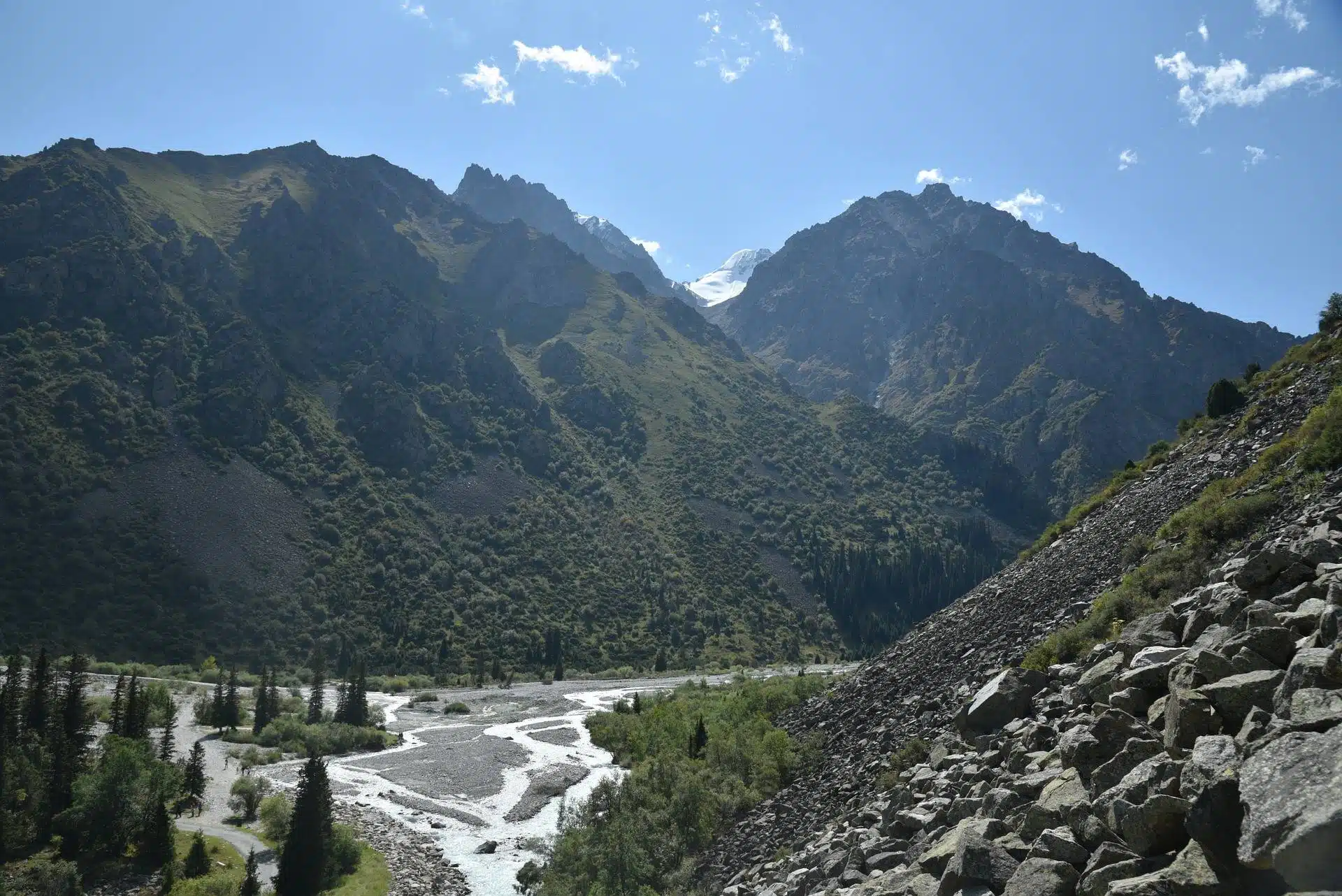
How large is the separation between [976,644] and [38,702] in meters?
64.4

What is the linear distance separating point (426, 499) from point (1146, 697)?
7053 inches

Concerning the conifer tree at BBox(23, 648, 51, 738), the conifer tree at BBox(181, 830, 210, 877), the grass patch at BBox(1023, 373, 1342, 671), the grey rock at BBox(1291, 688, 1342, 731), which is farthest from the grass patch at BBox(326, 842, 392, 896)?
the grey rock at BBox(1291, 688, 1342, 731)

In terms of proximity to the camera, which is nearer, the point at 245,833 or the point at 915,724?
the point at 915,724

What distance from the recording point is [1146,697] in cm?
1048

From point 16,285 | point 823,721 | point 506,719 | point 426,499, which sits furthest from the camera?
point 426,499

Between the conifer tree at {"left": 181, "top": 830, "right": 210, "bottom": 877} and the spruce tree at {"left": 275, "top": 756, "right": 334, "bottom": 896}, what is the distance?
13.6 ft

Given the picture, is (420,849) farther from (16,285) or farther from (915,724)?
(16,285)

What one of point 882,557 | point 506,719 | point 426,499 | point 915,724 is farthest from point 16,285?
point 915,724

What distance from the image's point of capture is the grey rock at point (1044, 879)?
809cm

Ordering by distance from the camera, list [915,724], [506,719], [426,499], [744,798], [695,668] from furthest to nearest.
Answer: [426,499] → [695,668] → [506,719] → [744,798] → [915,724]

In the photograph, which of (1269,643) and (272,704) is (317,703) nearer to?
(272,704)

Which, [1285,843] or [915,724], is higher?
[1285,843]

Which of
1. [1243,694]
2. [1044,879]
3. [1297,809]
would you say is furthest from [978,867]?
[1297,809]

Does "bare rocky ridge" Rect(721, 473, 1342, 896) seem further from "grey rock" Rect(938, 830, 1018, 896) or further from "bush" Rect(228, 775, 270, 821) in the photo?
"bush" Rect(228, 775, 270, 821)
